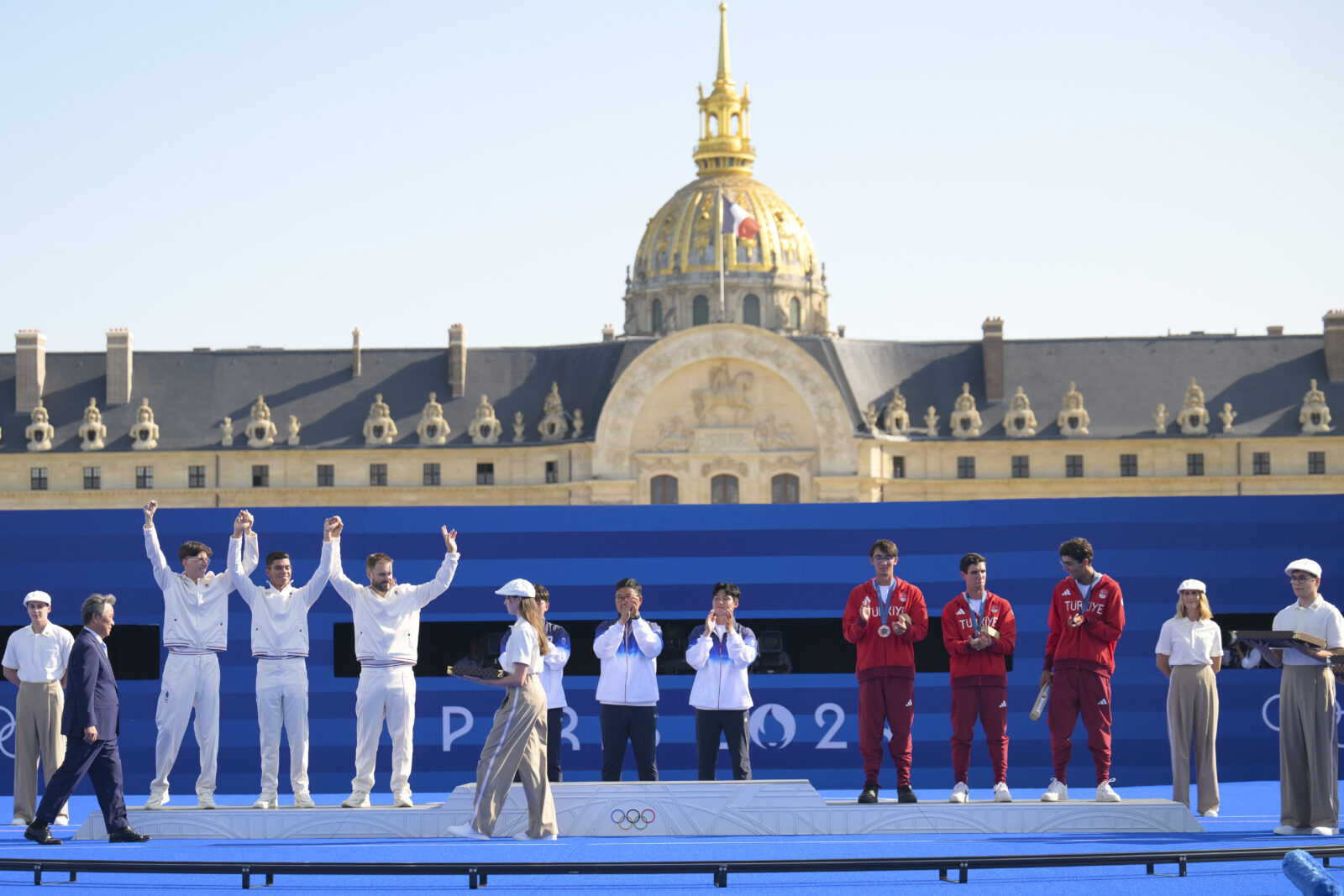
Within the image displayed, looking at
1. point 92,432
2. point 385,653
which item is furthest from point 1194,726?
point 92,432

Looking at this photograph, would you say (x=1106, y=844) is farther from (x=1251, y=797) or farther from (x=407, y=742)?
(x=407, y=742)

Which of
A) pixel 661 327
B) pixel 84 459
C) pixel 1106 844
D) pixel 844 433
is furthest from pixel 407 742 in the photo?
pixel 661 327

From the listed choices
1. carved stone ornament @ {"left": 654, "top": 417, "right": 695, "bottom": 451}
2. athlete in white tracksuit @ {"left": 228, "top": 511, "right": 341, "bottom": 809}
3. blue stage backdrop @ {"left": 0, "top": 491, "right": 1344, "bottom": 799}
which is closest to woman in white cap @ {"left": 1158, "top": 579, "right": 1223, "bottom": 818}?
blue stage backdrop @ {"left": 0, "top": 491, "right": 1344, "bottom": 799}

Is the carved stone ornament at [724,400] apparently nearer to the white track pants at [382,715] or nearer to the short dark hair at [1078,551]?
the white track pants at [382,715]

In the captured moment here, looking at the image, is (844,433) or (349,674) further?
(844,433)

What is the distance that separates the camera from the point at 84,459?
72562mm

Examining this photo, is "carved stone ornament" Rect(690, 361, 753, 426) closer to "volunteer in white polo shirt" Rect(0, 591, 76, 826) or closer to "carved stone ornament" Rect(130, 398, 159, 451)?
"carved stone ornament" Rect(130, 398, 159, 451)

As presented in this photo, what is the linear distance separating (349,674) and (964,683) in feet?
23.6

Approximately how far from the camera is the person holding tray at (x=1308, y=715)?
48.8 ft

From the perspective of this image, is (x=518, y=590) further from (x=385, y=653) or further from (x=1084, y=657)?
(x=1084, y=657)

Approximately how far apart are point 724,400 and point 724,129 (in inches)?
1783

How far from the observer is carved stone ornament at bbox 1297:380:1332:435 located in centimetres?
7088

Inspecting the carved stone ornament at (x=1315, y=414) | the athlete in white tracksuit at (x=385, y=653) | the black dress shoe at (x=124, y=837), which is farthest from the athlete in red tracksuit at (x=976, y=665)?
the carved stone ornament at (x=1315, y=414)

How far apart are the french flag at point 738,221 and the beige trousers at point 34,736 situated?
284 feet
